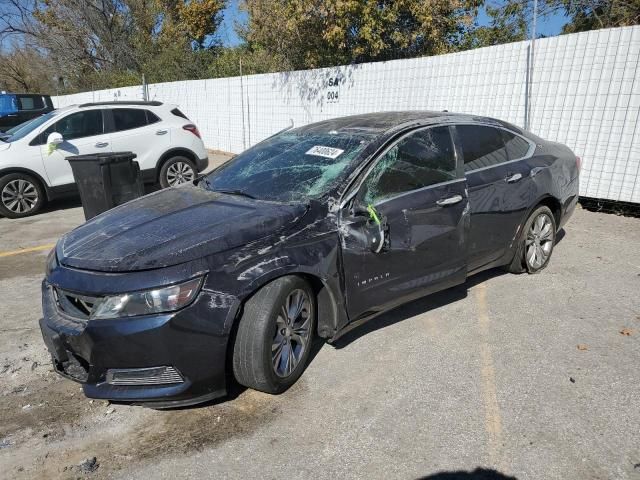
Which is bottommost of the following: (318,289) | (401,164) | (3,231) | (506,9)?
(3,231)

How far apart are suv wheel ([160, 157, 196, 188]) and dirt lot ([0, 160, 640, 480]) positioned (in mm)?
4951

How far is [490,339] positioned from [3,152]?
7.50 meters

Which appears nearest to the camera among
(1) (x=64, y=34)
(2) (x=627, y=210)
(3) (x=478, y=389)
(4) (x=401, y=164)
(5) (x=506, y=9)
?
(3) (x=478, y=389)

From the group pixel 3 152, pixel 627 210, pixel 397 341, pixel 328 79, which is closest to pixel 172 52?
pixel 328 79

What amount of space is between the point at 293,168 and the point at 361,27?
10125 millimetres

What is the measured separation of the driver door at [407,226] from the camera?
3342 mm

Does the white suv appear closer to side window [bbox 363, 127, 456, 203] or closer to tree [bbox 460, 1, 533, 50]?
side window [bbox 363, 127, 456, 203]

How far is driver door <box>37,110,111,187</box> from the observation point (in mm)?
8062

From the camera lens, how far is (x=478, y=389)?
125 inches

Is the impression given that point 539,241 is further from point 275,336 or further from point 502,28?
point 502,28

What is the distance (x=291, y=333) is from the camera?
3.11m

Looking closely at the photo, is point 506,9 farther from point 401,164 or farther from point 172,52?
point 172,52

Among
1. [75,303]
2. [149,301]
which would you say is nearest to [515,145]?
[149,301]

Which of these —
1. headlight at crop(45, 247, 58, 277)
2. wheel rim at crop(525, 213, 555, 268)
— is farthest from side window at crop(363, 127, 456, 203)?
headlight at crop(45, 247, 58, 277)
